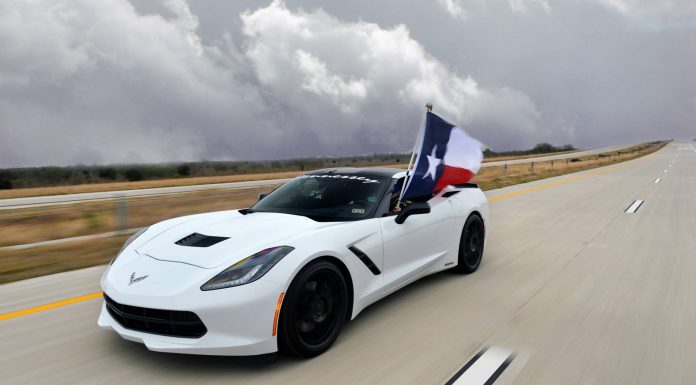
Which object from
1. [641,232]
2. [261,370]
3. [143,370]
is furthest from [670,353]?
[641,232]

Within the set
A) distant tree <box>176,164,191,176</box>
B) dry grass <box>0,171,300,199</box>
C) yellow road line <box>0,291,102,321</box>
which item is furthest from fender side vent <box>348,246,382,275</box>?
distant tree <box>176,164,191,176</box>

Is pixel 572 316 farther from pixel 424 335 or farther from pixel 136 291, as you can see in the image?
pixel 136 291

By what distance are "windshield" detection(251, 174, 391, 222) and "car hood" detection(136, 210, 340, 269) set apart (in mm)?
306

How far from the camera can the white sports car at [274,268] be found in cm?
313

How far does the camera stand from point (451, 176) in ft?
17.8

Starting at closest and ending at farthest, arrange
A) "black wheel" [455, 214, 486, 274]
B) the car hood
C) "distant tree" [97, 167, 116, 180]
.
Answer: the car hood → "black wheel" [455, 214, 486, 274] → "distant tree" [97, 167, 116, 180]

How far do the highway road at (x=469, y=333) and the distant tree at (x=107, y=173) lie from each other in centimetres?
4936

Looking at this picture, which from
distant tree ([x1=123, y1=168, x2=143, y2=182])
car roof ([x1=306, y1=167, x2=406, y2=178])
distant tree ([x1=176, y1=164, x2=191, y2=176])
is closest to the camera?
car roof ([x1=306, y1=167, x2=406, y2=178])

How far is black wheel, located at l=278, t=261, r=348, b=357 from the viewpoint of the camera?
332cm

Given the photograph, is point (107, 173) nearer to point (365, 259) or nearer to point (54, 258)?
point (54, 258)

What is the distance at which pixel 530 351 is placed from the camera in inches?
144

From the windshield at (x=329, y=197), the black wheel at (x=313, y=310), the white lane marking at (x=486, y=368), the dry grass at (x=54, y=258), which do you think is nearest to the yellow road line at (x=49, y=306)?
the dry grass at (x=54, y=258)

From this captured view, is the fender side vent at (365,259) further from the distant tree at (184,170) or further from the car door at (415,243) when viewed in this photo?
the distant tree at (184,170)

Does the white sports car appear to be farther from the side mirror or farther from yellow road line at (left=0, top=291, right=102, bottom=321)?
yellow road line at (left=0, top=291, right=102, bottom=321)
